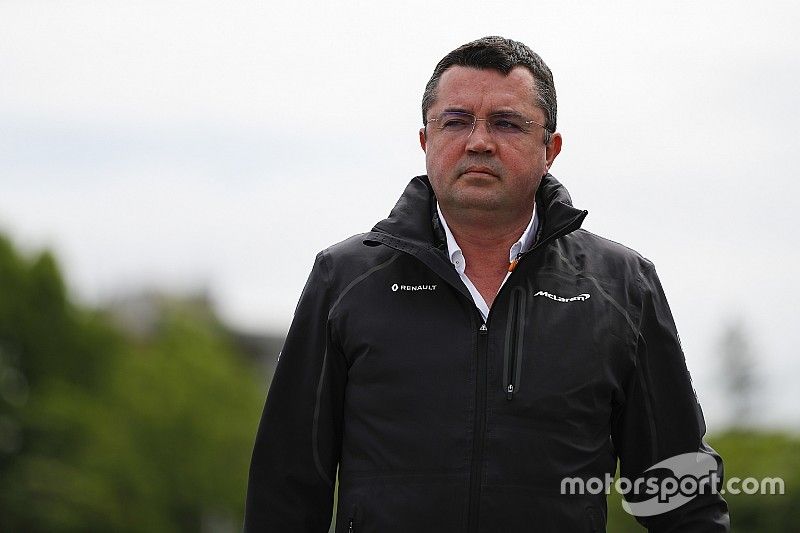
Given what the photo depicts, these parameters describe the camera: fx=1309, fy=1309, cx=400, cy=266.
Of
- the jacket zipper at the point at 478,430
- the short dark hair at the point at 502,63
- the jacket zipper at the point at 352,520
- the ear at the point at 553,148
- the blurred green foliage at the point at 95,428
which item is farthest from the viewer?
the blurred green foliage at the point at 95,428

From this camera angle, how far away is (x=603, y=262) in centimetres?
409

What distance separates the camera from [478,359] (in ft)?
12.5

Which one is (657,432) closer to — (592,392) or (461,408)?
(592,392)

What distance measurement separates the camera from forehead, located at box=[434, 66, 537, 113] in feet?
13.1

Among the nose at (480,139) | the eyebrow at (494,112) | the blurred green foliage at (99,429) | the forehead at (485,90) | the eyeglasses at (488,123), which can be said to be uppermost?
the blurred green foliage at (99,429)

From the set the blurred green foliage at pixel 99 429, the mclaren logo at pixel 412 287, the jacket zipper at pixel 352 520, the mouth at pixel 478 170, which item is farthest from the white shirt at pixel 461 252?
the blurred green foliage at pixel 99 429

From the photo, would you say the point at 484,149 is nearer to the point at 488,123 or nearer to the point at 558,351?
the point at 488,123

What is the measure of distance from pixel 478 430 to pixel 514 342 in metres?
0.28

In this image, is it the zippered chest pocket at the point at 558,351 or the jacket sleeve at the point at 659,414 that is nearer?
the zippered chest pocket at the point at 558,351

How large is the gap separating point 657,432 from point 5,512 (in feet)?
120

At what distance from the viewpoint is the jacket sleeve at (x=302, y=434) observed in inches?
157

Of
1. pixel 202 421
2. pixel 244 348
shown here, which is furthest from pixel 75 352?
pixel 244 348

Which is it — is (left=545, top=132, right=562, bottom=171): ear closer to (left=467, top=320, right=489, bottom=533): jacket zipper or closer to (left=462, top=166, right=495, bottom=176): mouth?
(left=462, top=166, right=495, bottom=176): mouth

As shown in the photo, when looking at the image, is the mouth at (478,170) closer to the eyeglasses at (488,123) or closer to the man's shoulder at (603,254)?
the eyeglasses at (488,123)
